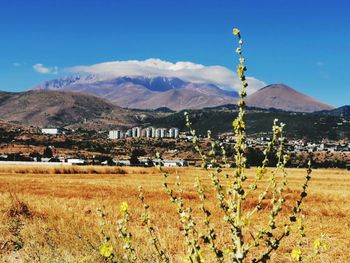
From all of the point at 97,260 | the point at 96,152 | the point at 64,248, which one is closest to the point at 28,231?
the point at 64,248

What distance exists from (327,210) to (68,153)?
149m

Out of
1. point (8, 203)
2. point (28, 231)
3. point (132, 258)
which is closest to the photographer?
point (132, 258)

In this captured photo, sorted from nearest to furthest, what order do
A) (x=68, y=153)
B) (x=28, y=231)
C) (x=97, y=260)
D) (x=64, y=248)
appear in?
(x=97, y=260) < (x=64, y=248) < (x=28, y=231) < (x=68, y=153)

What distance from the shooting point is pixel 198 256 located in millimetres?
4715

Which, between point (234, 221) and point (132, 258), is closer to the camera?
point (234, 221)

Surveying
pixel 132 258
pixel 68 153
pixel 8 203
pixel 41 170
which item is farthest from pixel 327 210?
pixel 68 153

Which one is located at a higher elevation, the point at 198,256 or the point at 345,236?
the point at 198,256

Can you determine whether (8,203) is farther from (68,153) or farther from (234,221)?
(68,153)

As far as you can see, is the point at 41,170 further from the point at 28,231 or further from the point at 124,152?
the point at 124,152

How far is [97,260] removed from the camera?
31.5ft

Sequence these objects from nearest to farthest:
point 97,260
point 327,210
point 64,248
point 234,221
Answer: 1. point 234,221
2. point 97,260
3. point 64,248
4. point 327,210

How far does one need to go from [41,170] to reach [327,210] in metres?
54.1

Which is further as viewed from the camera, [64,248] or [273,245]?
[64,248]

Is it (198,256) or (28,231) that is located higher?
(198,256)
